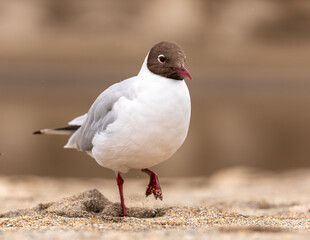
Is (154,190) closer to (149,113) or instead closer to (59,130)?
(149,113)

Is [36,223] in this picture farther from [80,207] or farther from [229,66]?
[229,66]

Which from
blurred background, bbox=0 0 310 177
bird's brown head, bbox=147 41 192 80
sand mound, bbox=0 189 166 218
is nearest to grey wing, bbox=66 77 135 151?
bird's brown head, bbox=147 41 192 80

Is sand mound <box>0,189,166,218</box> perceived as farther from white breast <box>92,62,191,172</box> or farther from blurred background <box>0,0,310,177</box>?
blurred background <box>0,0,310,177</box>

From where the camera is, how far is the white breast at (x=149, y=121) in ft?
12.0

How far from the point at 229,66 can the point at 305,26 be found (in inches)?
468

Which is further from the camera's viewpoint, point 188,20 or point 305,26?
point 305,26

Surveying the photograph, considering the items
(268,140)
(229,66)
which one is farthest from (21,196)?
(229,66)

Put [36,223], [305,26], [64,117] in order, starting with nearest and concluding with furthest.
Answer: [36,223]
[64,117]
[305,26]

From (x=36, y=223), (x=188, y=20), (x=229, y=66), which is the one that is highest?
(x=188, y=20)

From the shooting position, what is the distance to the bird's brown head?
376 centimetres

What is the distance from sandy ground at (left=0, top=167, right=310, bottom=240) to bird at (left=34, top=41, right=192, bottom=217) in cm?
43

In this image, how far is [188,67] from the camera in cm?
2730

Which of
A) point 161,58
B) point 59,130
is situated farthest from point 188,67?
point 161,58

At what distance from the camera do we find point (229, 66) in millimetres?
28594
